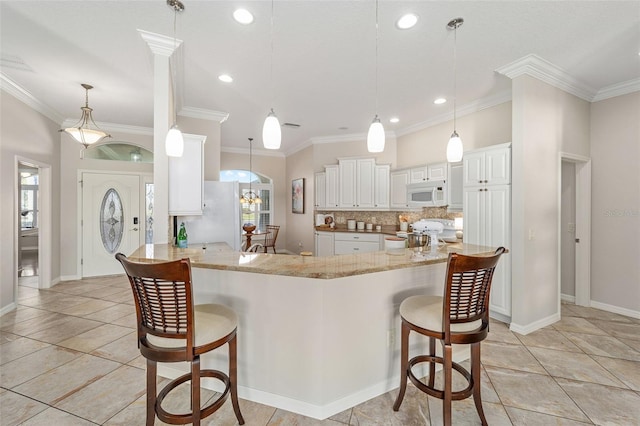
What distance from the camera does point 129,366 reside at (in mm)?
2467

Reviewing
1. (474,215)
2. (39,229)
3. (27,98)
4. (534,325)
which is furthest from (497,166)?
(39,229)

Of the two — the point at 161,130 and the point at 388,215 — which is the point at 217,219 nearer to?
the point at 161,130

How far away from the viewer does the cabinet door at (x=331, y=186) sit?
237 inches

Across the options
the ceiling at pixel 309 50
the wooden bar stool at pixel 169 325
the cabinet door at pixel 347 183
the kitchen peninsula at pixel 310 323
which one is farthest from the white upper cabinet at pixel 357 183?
the wooden bar stool at pixel 169 325

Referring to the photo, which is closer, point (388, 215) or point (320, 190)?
point (388, 215)

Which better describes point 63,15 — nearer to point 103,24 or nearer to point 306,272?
point 103,24

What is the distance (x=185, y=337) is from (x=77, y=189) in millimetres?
5373

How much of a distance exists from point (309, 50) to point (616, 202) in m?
4.19

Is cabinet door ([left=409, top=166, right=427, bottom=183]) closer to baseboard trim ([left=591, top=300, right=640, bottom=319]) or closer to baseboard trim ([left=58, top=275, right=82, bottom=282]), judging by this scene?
baseboard trim ([left=591, top=300, right=640, bottom=319])

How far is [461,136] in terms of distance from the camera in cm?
440

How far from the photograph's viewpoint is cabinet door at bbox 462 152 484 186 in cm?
348

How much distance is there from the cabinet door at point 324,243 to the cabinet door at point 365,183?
0.91m

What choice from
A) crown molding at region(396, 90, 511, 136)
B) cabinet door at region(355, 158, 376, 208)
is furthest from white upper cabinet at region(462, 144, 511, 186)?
cabinet door at region(355, 158, 376, 208)

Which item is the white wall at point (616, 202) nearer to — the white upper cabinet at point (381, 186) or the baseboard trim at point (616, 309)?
the baseboard trim at point (616, 309)
